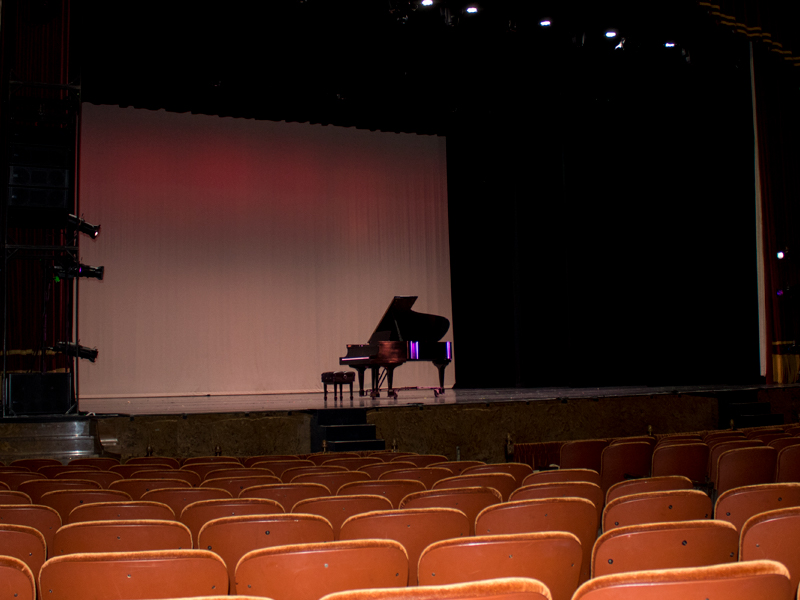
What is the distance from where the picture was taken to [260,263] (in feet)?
50.8

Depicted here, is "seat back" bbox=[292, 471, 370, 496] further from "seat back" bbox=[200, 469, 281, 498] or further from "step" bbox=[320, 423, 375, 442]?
"step" bbox=[320, 423, 375, 442]

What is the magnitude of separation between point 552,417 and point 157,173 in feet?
33.2

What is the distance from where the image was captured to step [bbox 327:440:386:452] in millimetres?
7812

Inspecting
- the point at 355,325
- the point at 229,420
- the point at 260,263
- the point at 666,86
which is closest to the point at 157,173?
the point at 260,263

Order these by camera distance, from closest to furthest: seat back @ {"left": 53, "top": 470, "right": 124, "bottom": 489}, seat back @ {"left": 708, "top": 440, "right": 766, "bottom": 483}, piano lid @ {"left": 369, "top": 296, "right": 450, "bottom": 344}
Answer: seat back @ {"left": 53, "top": 470, "right": 124, "bottom": 489} < seat back @ {"left": 708, "top": 440, "right": 766, "bottom": 483} < piano lid @ {"left": 369, "top": 296, "right": 450, "bottom": 344}

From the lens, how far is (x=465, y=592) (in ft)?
4.57

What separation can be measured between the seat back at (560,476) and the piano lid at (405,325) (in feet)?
25.1

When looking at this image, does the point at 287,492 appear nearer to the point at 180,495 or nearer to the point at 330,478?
the point at 180,495

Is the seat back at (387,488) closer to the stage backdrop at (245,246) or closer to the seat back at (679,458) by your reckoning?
the seat back at (679,458)

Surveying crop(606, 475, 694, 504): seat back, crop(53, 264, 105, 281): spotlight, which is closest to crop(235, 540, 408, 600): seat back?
crop(606, 475, 694, 504): seat back

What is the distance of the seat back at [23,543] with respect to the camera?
226 centimetres

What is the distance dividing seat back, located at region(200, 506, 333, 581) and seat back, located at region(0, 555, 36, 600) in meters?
0.71

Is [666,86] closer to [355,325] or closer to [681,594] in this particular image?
[355,325]

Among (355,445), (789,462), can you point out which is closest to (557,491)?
(789,462)
